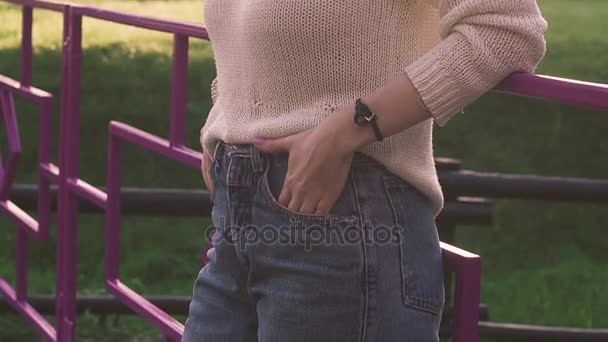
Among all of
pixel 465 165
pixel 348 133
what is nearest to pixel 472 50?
pixel 348 133

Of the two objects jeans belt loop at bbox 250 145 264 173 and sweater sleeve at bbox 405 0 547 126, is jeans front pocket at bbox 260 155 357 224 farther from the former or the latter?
sweater sleeve at bbox 405 0 547 126

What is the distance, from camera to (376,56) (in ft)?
6.07

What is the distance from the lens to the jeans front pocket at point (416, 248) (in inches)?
72.8

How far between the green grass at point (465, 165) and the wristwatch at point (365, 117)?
13.1 feet

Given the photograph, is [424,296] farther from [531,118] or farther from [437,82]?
[531,118]

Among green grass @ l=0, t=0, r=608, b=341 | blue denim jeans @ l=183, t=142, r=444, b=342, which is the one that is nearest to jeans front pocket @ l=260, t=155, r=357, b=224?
blue denim jeans @ l=183, t=142, r=444, b=342

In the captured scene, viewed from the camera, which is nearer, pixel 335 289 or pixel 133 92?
pixel 335 289

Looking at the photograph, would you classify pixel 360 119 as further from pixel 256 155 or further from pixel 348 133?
pixel 256 155

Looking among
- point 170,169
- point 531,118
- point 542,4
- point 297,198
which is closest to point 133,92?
point 170,169

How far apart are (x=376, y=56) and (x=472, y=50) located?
0.14 meters

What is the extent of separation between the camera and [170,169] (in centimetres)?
890

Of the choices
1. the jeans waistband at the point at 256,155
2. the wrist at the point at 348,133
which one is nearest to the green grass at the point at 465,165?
the jeans waistband at the point at 256,155

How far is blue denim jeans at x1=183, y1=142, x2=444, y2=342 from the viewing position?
1832 mm

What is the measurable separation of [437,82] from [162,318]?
131 cm
